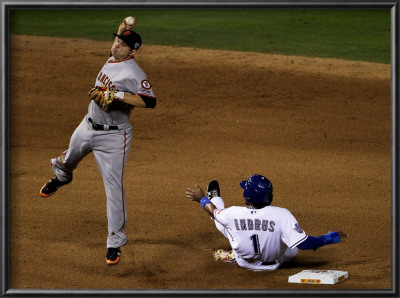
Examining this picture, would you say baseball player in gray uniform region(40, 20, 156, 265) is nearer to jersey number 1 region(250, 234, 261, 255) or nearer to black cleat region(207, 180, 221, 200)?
black cleat region(207, 180, 221, 200)

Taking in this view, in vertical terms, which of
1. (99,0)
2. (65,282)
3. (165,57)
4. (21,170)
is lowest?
(65,282)

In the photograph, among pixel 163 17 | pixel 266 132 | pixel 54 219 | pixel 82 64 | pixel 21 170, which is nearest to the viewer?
pixel 54 219

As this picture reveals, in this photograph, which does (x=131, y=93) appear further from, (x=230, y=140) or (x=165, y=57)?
(x=165, y=57)

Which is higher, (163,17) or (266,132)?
(163,17)

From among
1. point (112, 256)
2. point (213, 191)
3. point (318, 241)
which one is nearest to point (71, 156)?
point (112, 256)

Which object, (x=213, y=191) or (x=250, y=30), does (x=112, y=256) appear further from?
(x=250, y=30)

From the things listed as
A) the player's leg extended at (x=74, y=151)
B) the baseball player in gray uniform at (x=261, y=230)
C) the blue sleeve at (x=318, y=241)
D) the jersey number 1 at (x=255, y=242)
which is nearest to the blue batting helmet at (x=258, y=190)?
the baseball player in gray uniform at (x=261, y=230)

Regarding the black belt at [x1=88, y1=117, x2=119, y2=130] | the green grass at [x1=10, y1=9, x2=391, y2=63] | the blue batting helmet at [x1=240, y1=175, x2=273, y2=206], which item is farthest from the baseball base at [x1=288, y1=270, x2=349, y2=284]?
the green grass at [x1=10, y1=9, x2=391, y2=63]

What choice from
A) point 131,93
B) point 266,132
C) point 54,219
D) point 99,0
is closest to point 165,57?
point 266,132
